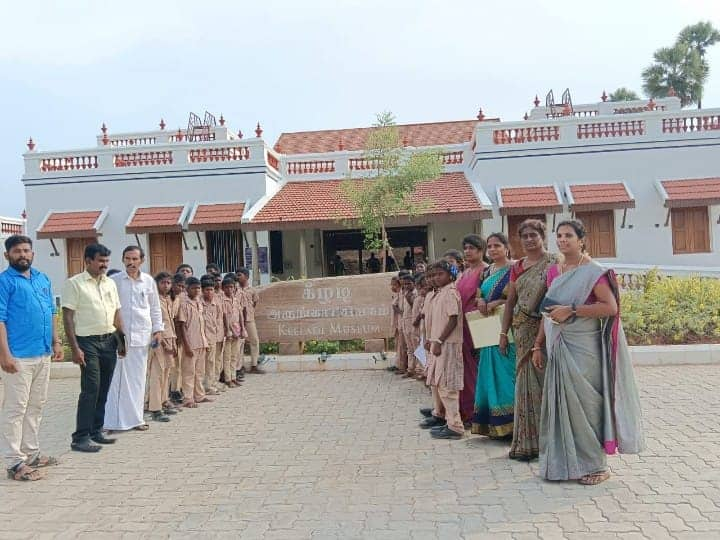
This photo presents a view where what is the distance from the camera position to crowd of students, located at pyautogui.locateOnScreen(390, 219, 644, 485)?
4035 millimetres

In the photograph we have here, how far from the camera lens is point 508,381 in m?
5.00

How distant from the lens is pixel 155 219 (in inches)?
620

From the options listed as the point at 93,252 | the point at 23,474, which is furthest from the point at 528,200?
the point at 23,474

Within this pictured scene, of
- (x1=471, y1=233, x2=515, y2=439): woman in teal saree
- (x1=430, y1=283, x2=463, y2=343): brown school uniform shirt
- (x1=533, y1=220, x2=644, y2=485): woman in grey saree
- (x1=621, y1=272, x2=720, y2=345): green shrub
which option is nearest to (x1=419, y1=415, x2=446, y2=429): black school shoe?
(x1=471, y1=233, x2=515, y2=439): woman in teal saree

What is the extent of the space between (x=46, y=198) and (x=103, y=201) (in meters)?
1.56

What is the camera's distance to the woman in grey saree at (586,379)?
4.01 m

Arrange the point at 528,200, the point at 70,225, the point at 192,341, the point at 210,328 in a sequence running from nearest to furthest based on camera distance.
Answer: the point at 192,341 < the point at 210,328 < the point at 528,200 < the point at 70,225

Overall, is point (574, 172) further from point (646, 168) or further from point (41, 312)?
point (41, 312)

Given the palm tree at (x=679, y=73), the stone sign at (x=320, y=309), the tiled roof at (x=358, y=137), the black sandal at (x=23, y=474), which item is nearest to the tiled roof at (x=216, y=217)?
the tiled roof at (x=358, y=137)

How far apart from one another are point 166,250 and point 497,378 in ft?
42.3

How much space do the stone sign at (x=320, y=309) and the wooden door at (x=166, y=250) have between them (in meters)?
7.01

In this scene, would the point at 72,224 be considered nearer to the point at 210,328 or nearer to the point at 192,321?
the point at 210,328

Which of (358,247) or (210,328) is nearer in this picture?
(210,328)

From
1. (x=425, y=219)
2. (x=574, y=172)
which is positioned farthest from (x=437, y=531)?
(x=574, y=172)
